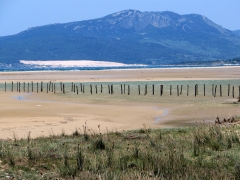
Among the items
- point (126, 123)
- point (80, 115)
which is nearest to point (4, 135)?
point (126, 123)

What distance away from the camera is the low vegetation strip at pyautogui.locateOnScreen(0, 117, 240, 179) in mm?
9367

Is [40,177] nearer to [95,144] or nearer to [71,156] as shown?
[71,156]

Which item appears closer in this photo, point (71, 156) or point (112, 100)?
point (71, 156)

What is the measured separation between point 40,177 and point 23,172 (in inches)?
25.3

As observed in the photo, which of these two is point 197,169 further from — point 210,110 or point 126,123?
point 210,110

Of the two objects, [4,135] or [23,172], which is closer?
[23,172]

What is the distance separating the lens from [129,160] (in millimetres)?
10805

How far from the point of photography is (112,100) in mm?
37469

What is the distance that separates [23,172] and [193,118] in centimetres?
1638

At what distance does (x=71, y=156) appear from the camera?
37.3 feet

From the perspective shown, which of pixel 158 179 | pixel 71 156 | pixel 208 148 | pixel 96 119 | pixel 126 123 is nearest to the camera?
pixel 158 179

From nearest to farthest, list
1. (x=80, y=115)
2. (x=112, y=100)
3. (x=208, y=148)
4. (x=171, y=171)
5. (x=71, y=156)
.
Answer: (x=171, y=171) → (x=71, y=156) → (x=208, y=148) → (x=80, y=115) → (x=112, y=100)

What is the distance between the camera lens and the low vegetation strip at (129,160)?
9.37m

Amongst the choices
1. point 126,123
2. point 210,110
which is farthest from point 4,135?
point 210,110
